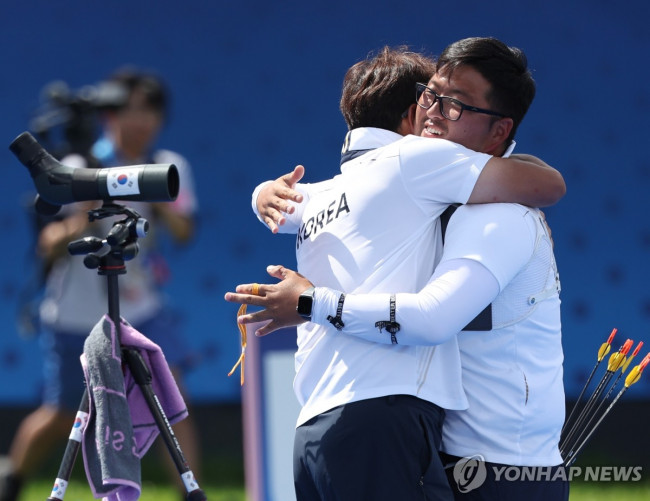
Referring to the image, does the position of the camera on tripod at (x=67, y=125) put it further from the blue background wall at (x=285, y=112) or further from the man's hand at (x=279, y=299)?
the man's hand at (x=279, y=299)

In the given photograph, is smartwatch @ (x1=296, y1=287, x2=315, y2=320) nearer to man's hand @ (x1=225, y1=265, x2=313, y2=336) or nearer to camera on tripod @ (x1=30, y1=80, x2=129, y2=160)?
man's hand @ (x1=225, y1=265, x2=313, y2=336)

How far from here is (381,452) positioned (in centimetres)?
203

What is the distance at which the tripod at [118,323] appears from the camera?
2727mm

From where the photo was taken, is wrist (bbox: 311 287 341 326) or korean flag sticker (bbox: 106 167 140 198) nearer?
wrist (bbox: 311 287 341 326)

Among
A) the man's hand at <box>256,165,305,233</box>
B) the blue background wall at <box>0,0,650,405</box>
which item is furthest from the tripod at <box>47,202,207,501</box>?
the blue background wall at <box>0,0,650,405</box>

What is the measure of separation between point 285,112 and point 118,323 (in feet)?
11.9

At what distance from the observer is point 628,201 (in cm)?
606

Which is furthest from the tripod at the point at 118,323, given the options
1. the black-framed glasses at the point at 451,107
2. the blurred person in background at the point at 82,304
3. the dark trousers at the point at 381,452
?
the blurred person in background at the point at 82,304

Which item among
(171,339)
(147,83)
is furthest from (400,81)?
(147,83)

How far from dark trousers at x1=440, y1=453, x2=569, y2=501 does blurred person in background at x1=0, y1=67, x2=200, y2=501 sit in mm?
2587

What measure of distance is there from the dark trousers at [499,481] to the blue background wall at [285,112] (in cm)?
390

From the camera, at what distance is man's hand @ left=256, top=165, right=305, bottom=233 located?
241cm

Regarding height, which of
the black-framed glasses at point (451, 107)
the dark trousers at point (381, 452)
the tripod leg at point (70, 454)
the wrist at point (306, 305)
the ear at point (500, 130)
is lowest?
the tripod leg at point (70, 454)

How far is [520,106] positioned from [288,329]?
154cm
